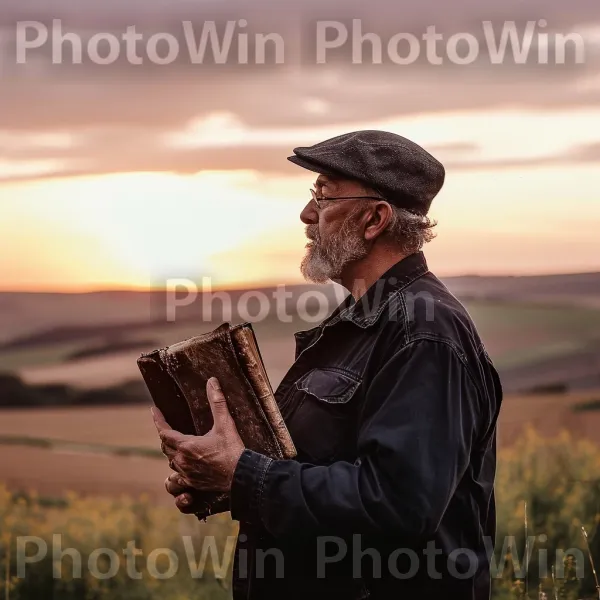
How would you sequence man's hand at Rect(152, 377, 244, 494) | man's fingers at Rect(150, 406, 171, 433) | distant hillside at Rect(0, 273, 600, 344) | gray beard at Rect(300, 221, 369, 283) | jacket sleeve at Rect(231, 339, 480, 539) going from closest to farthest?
jacket sleeve at Rect(231, 339, 480, 539)
man's hand at Rect(152, 377, 244, 494)
man's fingers at Rect(150, 406, 171, 433)
gray beard at Rect(300, 221, 369, 283)
distant hillside at Rect(0, 273, 600, 344)

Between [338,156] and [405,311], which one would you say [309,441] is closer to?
[405,311]

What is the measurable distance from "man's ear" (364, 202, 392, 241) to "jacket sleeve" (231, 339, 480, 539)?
0.42 m

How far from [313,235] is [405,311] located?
45cm

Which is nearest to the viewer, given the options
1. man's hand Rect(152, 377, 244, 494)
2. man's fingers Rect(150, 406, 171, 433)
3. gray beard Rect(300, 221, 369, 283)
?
man's hand Rect(152, 377, 244, 494)

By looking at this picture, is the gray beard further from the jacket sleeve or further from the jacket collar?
the jacket sleeve

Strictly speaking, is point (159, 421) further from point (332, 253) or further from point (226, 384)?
point (332, 253)

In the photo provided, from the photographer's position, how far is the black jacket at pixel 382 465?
2.02 m

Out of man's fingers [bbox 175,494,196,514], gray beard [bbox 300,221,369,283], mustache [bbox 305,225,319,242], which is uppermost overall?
mustache [bbox 305,225,319,242]

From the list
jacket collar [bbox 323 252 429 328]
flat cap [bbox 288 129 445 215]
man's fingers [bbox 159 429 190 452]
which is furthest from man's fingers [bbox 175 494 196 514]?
flat cap [bbox 288 129 445 215]

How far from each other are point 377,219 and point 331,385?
1.46 ft

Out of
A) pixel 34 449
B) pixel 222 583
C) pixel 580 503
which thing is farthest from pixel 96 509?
pixel 580 503

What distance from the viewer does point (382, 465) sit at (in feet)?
6.60

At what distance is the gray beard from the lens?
2.41 meters

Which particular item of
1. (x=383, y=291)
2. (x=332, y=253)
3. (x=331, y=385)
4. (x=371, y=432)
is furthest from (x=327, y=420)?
(x=332, y=253)
